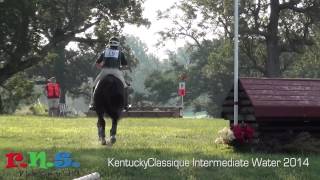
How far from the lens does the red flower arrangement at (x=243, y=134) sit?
11172mm

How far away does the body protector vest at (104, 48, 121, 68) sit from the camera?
11.5 m

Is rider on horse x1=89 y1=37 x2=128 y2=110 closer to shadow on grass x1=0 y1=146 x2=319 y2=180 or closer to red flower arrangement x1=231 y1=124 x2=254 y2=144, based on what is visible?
shadow on grass x1=0 y1=146 x2=319 y2=180

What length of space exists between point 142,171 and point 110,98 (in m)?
3.38

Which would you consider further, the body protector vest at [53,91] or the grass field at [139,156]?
the body protector vest at [53,91]

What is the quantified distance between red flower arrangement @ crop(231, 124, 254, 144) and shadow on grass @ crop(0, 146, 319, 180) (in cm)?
140

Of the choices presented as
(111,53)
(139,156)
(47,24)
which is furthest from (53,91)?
(139,156)

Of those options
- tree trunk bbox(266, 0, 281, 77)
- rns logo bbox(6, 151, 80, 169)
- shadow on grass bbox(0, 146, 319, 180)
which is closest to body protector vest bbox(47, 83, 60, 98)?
tree trunk bbox(266, 0, 281, 77)

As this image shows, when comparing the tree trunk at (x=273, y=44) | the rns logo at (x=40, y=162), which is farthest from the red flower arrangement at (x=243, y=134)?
the tree trunk at (x=273, y=44)

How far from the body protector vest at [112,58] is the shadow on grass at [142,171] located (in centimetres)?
234

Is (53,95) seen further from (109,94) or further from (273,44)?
(109,94)

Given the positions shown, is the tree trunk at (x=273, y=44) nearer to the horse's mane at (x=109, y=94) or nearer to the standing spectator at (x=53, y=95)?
the standing spectator at (x=53, y=95)

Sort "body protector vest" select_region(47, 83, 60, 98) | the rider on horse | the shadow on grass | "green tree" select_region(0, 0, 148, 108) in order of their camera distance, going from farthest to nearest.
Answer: "body protector vest" select_region(47, 83, 60, 98)
"green tree" select_region(0, 0, 148, 108)
the rider on horse
the shadow on grass

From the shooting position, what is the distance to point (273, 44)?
134 feet

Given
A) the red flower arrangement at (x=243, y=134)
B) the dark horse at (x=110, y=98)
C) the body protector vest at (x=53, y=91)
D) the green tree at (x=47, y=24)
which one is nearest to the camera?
the red flower arrangement at (x=243, y=134)
